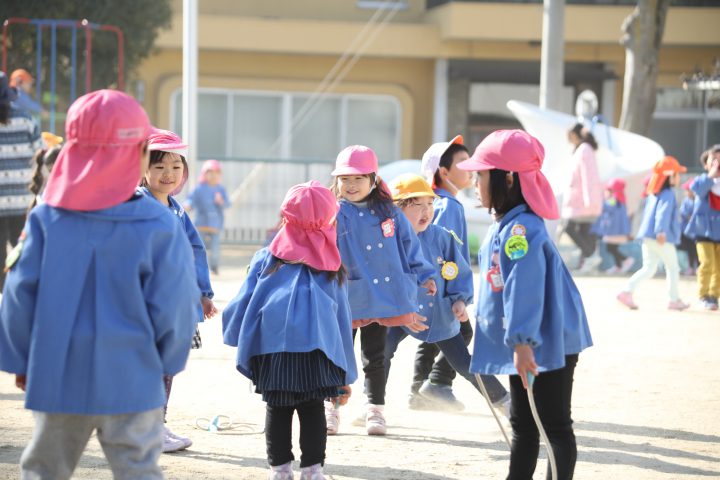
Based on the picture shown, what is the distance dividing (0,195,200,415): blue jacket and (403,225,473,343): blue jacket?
9.53 feet

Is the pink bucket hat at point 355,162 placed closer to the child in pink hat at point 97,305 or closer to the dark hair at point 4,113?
the child in pink hat at point 97,305

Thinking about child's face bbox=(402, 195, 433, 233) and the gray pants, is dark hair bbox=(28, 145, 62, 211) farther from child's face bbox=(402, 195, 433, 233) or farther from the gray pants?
the gray pants

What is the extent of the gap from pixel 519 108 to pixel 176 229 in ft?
47.4

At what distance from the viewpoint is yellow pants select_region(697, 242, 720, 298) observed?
12383 mm

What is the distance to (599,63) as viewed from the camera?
2662cm

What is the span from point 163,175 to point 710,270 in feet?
27.1

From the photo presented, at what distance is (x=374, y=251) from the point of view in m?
6.09

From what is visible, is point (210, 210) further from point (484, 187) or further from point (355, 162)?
point (484, 187)

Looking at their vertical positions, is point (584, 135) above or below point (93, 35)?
below

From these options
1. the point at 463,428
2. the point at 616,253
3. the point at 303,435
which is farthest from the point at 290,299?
the point at 616,253

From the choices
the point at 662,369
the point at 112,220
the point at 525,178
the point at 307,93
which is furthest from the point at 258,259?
the point at 307,93

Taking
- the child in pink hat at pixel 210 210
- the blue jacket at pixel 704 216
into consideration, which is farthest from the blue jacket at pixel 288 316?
the child in pink hat at pixel 210 210

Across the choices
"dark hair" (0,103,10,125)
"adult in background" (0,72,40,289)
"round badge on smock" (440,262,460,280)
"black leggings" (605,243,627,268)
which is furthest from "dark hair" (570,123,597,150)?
"round badge on smock" (440,262,460,280)

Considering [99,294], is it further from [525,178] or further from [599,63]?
[599,63]
